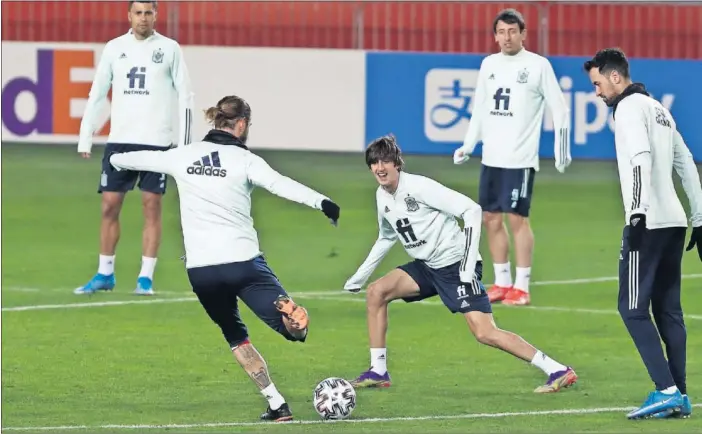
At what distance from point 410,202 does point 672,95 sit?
12892 millimetres

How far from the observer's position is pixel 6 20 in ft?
86.6

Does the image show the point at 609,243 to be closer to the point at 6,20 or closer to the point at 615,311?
the point at 615,311

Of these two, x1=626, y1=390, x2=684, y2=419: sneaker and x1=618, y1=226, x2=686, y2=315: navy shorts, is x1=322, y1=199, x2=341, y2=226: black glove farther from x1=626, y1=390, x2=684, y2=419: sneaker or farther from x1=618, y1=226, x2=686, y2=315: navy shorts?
x1=626, y1=390, x2=684, y2=419: sneaker

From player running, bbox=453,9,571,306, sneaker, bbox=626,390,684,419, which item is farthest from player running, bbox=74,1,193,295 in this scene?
sneaker, bbox=626,390,684,419

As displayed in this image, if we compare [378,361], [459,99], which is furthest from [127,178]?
[459,99]

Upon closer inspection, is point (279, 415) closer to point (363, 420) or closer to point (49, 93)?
point (363, 420)

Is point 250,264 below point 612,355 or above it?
above

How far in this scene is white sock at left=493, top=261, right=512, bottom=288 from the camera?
15.0 meters

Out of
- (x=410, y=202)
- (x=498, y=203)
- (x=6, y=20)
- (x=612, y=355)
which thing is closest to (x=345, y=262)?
(x=498, y=203)

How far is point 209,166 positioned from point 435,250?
5.63 feet

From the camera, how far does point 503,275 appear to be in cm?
1500

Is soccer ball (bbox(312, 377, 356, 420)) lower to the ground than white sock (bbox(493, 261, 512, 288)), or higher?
lower

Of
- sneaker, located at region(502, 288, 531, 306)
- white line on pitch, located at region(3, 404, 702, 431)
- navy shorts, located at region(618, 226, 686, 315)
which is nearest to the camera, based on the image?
white line on pitch, located at region(3, 404, 702, 431)

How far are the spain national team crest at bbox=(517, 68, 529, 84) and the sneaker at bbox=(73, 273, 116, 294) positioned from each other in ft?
12.6
